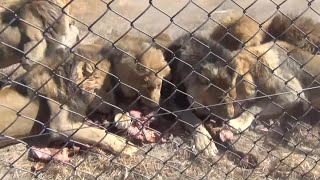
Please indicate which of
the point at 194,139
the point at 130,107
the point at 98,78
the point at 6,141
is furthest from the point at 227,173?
the point at 6,141

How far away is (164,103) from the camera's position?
554 centimetres

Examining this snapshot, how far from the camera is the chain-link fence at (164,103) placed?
511cm

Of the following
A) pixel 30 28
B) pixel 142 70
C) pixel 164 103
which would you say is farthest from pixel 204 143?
pixel 30 28

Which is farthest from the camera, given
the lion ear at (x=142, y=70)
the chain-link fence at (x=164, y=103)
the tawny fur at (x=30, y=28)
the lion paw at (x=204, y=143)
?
the tawny fur at (x=30, y=28)

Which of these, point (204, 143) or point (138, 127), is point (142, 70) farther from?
point (204, 143)

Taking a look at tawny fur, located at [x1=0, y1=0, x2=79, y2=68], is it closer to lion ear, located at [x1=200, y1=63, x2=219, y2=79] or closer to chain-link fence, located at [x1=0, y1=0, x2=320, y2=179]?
chain-link fence, located at [x1=0, y1=0, x2=320, y2=179]

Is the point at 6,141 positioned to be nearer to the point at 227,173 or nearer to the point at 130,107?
the point at 130,107

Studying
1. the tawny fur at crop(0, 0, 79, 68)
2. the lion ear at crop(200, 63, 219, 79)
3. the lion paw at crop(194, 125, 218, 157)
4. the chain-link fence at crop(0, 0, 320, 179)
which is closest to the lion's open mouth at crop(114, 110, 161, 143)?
the chain-link fence at crop(0, 0, 320, 179)

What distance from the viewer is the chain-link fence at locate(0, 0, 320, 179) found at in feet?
16.8

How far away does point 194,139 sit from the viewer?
5387 millimetres

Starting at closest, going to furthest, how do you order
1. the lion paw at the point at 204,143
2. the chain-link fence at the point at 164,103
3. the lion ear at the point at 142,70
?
the chain-link fence at the point at 164,103 < the lion paw at the point at 204,143 < the lion ear at the point at 142,70

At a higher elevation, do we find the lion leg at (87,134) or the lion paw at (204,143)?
the lion paw at (204,143)

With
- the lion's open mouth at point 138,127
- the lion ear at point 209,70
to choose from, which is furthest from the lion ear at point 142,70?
the lion ear at point 209,70

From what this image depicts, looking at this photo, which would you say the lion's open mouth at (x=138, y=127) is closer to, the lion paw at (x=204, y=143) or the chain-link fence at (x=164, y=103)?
the chain-link fence at (x=164, y=103)
